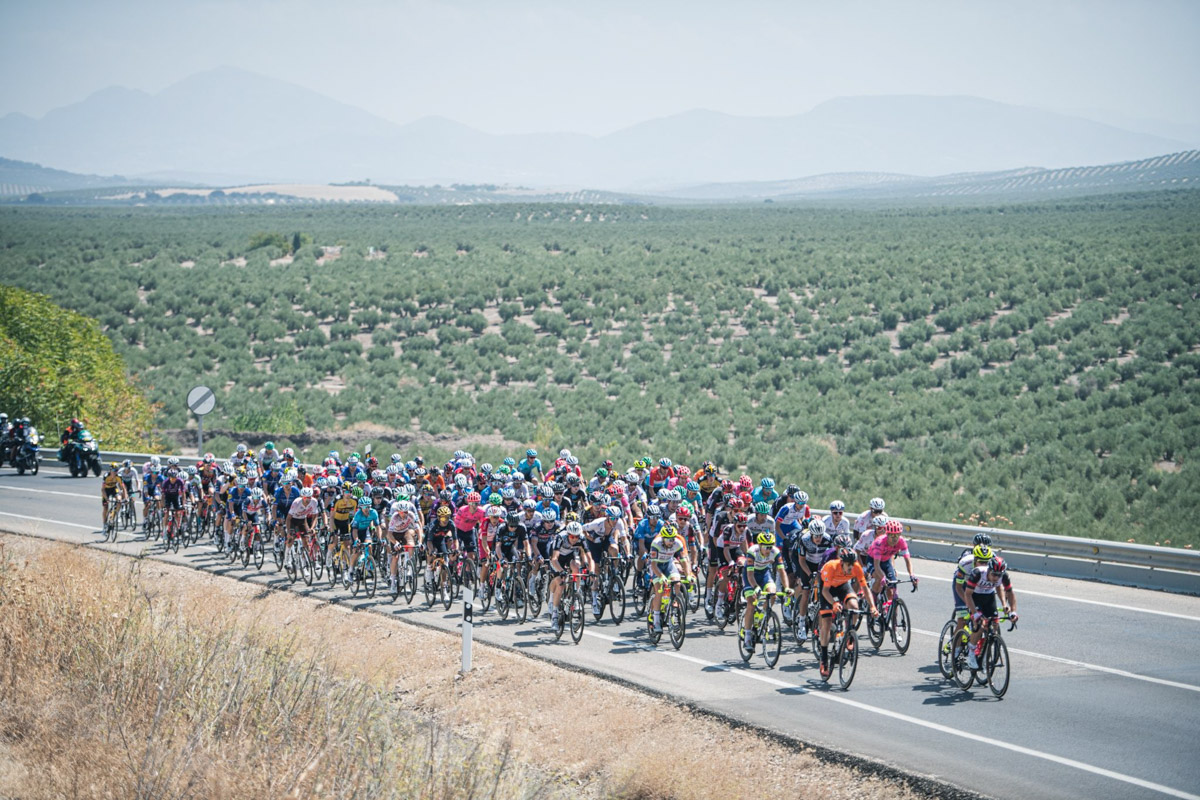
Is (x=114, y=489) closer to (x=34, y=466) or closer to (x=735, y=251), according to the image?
(x=34, y=466)

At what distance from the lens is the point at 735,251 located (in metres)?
72.1

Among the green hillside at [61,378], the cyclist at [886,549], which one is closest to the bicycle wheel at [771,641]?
the cyclist at [886,549]

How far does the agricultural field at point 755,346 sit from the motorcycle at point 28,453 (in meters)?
8.17

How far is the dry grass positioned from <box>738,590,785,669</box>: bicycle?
1.94m

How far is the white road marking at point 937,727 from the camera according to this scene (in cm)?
1037

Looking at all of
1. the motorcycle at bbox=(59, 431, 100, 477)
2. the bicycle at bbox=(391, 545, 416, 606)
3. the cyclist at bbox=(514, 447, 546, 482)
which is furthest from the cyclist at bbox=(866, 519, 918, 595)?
the motorcycle at bbox=(59, 431, 100, 477)

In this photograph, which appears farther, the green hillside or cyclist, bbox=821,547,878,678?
the green hillside

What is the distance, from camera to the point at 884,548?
1460cm

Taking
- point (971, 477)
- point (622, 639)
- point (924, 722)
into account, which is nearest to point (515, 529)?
point (622, 639)

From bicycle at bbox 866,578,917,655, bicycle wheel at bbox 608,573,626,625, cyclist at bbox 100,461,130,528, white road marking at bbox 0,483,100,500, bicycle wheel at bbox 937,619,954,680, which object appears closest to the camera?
bicycle wheel at bbox 937,619,954,680

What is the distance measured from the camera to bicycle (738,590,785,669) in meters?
14.5

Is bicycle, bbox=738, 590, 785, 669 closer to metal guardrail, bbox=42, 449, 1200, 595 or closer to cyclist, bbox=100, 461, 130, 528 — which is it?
metal guardrail, bbox=42, 449, 1200, 595

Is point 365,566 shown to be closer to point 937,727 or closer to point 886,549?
point 886,549

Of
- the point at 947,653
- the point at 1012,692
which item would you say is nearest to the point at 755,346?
the point at 947,653
